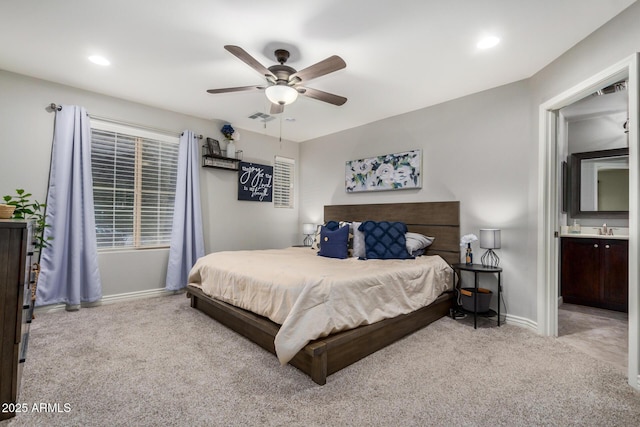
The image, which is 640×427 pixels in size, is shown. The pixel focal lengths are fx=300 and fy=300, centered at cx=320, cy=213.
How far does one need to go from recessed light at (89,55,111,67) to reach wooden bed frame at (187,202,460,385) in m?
2.45

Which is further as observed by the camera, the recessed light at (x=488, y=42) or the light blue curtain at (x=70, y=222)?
the light blue curtain at (x=70, y=222)

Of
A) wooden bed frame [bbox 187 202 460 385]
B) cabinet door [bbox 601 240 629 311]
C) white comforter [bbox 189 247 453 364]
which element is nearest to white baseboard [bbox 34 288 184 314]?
wooden bed frame [bbox 187 202 460 385]

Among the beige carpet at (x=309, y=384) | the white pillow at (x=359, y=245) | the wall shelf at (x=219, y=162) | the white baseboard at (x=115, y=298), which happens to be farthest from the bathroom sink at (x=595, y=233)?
the white baseboard at (x=115, y=298)

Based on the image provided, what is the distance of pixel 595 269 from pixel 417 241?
231 cm

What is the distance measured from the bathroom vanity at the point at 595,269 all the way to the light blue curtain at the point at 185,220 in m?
4.99

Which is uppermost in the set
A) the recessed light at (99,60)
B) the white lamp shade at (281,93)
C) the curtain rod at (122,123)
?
the recessed light at (99,60)

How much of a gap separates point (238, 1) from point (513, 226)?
3.23m

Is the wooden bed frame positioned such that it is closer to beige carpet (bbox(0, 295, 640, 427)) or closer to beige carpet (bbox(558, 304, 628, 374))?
beige carpet (bbox(0, 295, 640, 427))

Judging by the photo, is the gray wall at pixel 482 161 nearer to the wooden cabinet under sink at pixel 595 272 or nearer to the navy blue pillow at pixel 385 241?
the navy blue pillow at pixel 385 241

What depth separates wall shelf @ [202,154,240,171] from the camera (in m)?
4.45

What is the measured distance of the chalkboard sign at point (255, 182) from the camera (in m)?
4.88

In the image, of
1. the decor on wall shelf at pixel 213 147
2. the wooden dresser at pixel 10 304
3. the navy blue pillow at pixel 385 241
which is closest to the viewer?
the wooden dresser at pixel 10 304

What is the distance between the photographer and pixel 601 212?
3.94 m

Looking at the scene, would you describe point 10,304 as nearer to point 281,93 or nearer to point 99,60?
point 281,93
